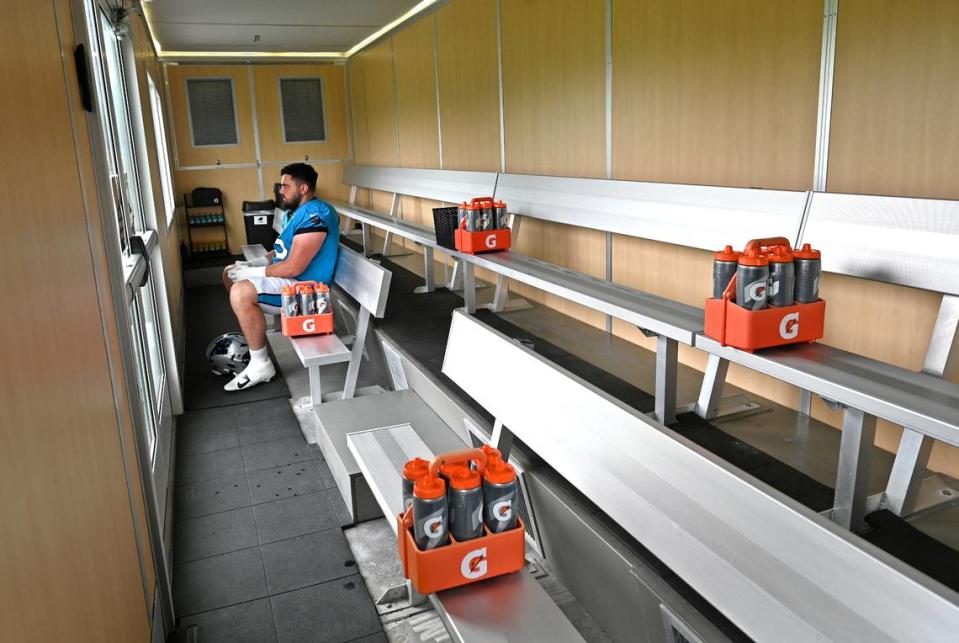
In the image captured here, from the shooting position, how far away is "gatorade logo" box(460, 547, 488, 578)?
179cm

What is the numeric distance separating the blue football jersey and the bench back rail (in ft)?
8.75

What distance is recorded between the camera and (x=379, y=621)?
2441mm

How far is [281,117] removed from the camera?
10.4 metres

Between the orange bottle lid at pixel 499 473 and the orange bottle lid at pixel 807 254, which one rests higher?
the orange bottle lid at pixel 807 254

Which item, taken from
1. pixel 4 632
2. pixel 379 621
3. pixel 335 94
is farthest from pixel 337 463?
pixel 335 94

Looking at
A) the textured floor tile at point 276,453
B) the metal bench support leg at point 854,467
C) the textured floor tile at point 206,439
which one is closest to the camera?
the metal bench support leg at point 854,467

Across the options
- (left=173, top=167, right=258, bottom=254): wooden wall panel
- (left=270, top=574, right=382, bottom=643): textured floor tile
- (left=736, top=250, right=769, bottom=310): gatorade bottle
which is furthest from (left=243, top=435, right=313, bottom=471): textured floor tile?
(left=173, top=167, right=258, bottom=254): wooden wall panel

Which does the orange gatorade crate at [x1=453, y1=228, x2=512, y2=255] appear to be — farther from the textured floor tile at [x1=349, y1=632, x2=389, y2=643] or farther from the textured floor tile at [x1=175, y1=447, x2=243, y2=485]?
the textured floor tile at [x1=349, y1=632, x2=389, y2=643]

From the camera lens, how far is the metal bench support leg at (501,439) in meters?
2.63

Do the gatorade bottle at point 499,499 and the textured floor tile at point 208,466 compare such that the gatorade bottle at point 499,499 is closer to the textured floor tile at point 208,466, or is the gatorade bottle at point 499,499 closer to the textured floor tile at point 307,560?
the textured floor tile at point 307,560

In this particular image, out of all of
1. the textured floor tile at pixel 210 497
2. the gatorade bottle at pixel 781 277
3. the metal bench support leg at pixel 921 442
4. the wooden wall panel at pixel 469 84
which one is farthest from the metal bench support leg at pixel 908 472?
the wooden wall panel at pixel 469 84

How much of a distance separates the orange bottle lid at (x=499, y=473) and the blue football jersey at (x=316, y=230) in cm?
317

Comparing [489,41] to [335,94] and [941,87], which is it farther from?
[335,94]

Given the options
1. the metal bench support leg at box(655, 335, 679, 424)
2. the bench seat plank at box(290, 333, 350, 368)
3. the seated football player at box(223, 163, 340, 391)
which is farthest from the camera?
the seated football player at box(223, 163, 340, 391)
